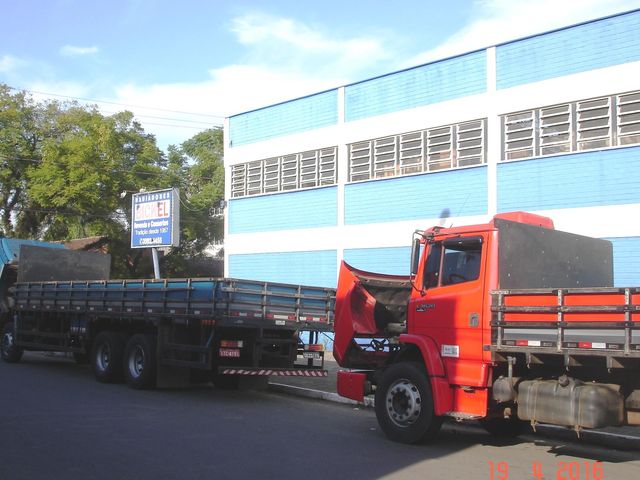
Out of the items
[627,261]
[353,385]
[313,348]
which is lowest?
[353,385]

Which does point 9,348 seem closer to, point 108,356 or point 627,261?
point 108,356

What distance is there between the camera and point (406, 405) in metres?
7.98

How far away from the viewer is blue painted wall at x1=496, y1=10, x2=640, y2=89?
1504 cm

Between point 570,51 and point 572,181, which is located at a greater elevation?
point 570,51

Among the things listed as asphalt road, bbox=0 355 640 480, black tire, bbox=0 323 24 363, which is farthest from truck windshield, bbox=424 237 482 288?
black tire, bbox=0 323 24 363

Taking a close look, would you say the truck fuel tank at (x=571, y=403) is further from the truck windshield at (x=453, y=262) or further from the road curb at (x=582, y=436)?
Result: the road curb at (x=582, y=436)

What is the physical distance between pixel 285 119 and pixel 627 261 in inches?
488

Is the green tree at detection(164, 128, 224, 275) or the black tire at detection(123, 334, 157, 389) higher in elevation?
the green tree at detection(164, 128, 224, 275)

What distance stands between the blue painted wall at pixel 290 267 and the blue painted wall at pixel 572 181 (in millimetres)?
6347

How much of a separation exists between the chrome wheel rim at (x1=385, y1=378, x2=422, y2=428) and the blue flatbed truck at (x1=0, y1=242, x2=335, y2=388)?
3.52 meters

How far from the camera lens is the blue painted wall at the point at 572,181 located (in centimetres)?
1499

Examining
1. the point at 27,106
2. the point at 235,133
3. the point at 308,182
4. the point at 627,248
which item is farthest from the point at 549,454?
the point at 27,106

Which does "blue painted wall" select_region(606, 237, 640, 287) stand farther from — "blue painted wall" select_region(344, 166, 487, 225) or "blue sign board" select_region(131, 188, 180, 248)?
"blue sign board" select_region(131, 188, 180, 248)

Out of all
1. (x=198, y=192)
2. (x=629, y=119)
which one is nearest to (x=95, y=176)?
(x=198, y=192)
